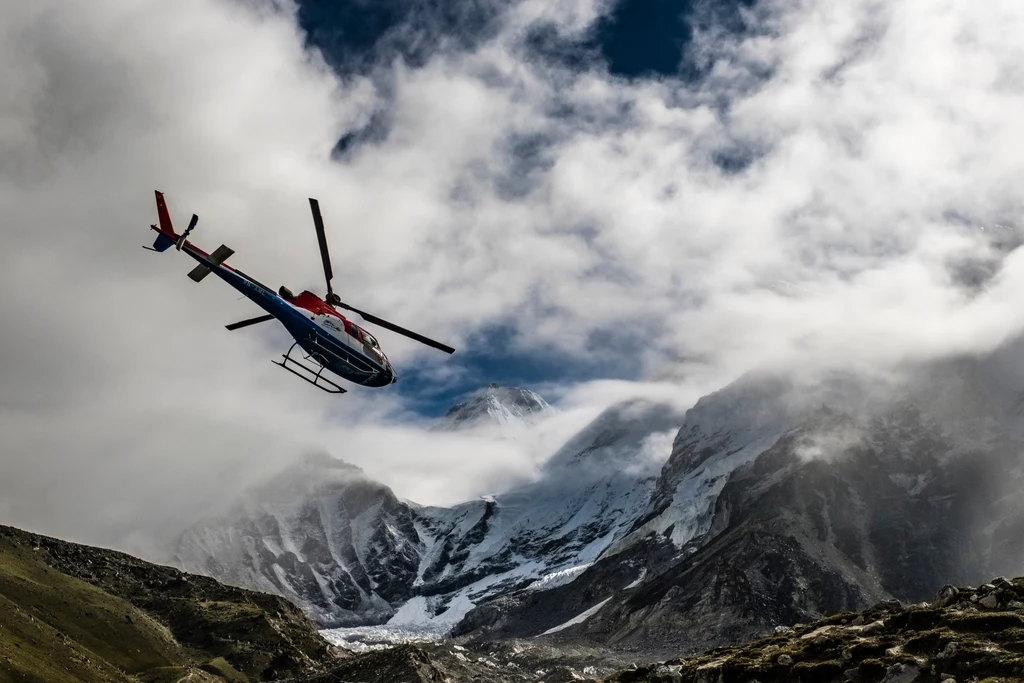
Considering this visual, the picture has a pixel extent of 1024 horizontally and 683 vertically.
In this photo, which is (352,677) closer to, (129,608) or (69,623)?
(69,623)

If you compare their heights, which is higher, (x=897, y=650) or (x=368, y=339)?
(x=368, y=339)

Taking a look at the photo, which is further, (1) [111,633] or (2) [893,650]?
(1) [111,633]

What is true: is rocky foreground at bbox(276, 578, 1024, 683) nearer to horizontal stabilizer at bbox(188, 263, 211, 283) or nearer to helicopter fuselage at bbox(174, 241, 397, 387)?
helicopter fuselage at bbox(174, 241, 397, 387)

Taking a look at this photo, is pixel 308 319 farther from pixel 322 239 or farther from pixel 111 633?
pixel 111 633

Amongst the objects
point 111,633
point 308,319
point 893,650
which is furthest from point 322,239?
point 111,633

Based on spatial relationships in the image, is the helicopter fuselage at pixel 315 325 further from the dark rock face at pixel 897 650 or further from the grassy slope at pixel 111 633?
the grassy slope at pixel 111 633

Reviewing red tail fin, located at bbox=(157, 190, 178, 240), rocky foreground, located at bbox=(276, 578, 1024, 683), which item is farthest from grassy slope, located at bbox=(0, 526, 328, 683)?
rocky foreground, located at bbox=(276, 578, 1024, 683)
